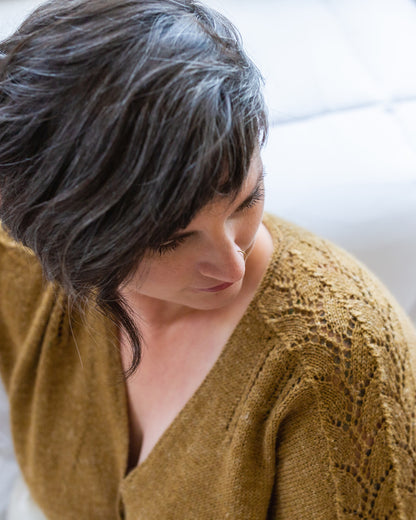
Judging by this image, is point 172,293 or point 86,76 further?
point 172,293

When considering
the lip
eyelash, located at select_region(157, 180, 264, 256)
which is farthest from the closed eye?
the lip

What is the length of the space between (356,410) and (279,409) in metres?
0.10

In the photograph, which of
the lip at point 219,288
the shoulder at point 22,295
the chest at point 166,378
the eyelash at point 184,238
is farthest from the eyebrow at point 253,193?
the shoulder at point 22,295

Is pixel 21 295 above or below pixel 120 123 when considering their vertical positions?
below

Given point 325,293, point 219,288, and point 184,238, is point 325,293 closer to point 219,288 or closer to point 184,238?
point 219,288

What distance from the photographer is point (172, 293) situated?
729mm

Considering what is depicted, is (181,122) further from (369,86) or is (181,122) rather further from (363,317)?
(369,86)

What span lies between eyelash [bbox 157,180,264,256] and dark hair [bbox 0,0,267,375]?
0.07 ft

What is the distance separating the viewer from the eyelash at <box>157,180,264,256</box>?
62 centimetres

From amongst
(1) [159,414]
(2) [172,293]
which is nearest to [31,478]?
(1) [159,414]

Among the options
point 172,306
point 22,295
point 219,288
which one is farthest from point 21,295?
point 219,288

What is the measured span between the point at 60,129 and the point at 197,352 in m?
0.44

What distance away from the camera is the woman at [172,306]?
1.87 feet

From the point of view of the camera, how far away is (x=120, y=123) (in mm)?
555
